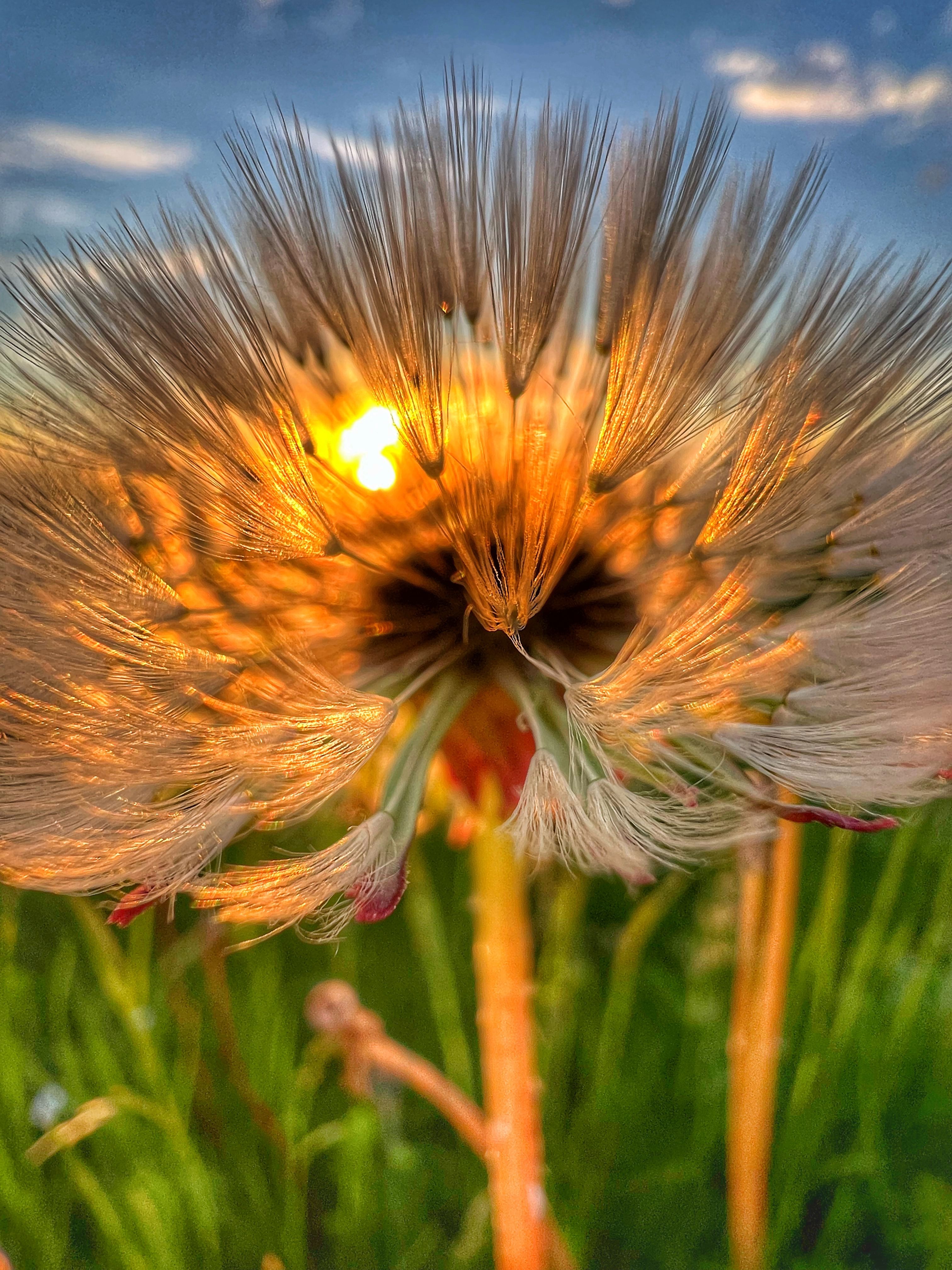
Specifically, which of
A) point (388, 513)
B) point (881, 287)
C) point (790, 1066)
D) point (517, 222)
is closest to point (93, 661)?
point (388, 513)

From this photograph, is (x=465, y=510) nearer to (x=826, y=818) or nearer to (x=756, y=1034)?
(x=826, y=818)

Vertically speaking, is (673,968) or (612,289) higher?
(612,289)

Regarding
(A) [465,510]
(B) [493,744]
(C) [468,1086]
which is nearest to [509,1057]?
(C) [468,1086]

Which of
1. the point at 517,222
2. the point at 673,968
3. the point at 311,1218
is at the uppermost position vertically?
the point at 517,222

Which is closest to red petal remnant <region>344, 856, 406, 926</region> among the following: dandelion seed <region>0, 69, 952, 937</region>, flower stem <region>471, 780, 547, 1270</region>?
dandelion seed <region>0, 69, 952, 937</region>

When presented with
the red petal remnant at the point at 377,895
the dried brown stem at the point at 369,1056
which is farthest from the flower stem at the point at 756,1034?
the red petal remnant at the point at 377,895

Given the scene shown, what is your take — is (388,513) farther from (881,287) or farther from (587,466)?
(881,287)
